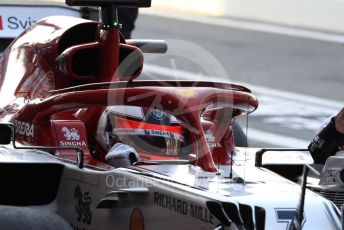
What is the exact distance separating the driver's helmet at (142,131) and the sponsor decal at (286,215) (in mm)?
1304

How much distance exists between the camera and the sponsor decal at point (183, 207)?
4.85 meters

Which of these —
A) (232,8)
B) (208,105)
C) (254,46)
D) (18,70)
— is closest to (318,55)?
(254,46)

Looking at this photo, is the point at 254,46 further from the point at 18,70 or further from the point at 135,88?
A: the point at 135,88

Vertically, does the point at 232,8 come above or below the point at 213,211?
below

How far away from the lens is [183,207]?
5.00 m

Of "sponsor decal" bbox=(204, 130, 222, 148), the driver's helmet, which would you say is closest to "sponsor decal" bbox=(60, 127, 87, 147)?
the driver's helmet

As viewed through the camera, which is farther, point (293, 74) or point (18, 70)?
point (293, 74)

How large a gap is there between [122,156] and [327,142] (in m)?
1.04

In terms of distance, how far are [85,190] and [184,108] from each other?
2.09 feet

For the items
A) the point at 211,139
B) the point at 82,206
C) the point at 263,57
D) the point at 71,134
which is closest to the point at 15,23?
the point at 71,134

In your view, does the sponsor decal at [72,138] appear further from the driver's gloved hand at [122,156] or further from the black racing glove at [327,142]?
the black racing glove at [327,142]

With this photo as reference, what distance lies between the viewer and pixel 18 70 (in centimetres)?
720

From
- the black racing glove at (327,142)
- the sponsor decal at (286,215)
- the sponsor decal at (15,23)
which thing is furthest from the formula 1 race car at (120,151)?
the sponsor decal at (15,23)

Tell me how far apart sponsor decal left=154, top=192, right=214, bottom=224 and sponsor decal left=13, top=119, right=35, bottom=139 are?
4.23 ft
